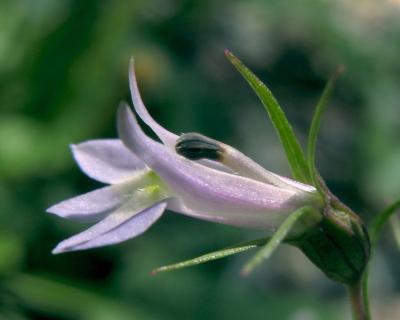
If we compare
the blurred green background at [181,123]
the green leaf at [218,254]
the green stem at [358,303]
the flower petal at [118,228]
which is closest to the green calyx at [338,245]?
the green stem at [358,303]

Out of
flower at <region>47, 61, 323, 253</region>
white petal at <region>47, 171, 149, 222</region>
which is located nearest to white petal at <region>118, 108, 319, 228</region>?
flower at <region>47, 61, 323, 253</region>

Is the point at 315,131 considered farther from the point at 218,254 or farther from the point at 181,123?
the point at 181,123

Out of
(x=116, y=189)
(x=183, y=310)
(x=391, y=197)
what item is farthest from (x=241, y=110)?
(x=116, y=189)

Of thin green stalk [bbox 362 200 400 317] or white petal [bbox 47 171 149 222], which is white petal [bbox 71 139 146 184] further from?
thin green stalk [bbox 362 200 400 317]

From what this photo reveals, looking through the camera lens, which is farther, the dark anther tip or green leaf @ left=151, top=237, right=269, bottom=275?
the dark anther tip

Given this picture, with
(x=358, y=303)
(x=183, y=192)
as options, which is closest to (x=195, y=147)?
(x=183, y=192)

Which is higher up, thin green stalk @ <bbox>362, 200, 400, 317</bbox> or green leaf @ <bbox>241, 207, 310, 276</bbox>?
green leaf @ <bbox>241, 207, 310, 276</bbox>

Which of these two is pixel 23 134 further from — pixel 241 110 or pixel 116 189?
pixel 116 189
